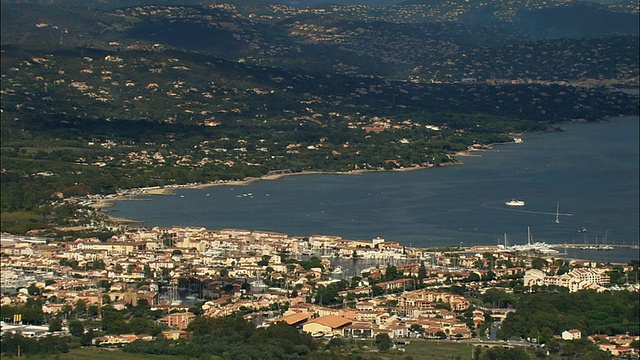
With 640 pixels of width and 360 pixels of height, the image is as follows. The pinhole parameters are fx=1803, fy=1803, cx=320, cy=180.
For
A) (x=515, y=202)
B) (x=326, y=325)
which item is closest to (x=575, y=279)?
(x=326, y=325)

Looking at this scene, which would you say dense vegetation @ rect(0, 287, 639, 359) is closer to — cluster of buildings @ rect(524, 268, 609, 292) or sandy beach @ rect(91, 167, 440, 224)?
cluster of buildings @ rect(524, 268, 609, 292)

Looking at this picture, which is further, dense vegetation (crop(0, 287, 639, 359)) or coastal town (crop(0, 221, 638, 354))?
coastal town (crop(0, 221, 638, 354))

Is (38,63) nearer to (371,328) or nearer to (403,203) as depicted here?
(403,203)

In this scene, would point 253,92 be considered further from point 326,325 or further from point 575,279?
point 326,325

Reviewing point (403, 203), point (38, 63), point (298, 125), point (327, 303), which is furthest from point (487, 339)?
point (38, 63)

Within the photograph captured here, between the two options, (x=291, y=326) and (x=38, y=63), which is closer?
(x=291, y=326)

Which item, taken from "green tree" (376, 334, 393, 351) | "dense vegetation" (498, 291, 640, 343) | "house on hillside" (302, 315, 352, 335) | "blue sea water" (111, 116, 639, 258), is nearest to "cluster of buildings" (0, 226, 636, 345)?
"house on hillside" (302, 315, 352, 335)
